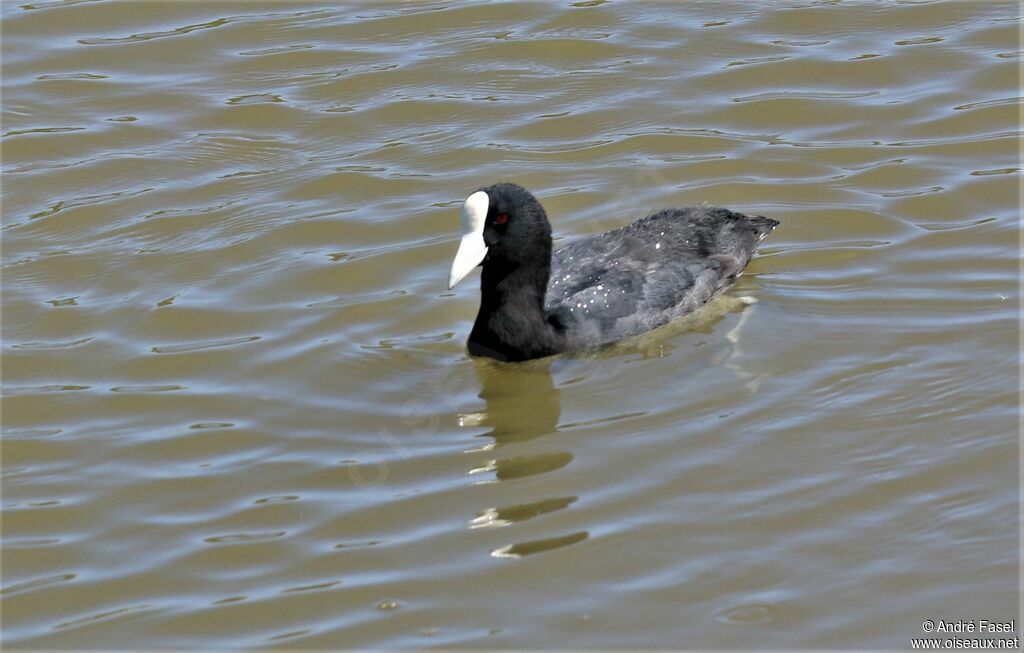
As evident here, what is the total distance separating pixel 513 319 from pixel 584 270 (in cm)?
67

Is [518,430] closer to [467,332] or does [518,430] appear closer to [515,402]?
[515,402]

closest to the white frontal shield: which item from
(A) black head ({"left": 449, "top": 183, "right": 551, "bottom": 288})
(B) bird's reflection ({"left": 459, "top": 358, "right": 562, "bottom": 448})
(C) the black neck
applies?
(A) black head ({"left": 449, "top": 183, "right": 551, "bottom": 288})

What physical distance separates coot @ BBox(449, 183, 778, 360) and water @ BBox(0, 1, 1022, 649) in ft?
0.47

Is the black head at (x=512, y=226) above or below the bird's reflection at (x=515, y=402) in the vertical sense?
above

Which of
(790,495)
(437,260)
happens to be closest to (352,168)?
(437,260)

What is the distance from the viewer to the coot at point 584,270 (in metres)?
6.39

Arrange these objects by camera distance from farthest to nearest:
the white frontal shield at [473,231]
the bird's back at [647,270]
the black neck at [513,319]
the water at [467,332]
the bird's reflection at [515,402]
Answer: the bird's back at [647,270] → the black neck at [513,319] → the white frontal shield at [473,231] → the bird's reflection at [515,402] → the water at [467,332]

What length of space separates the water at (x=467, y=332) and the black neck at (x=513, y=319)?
0.12m

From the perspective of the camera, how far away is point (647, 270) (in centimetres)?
689

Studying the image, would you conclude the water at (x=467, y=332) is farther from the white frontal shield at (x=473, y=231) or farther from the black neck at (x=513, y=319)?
the white frontal shield at (x=473, y=231)

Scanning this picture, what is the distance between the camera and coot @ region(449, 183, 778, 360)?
6395mm

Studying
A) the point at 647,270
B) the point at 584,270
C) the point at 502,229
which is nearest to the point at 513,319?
the point at 502,229

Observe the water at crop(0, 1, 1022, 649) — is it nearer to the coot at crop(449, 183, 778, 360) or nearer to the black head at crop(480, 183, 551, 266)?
the coot at crop(449, 183, 778, 360)

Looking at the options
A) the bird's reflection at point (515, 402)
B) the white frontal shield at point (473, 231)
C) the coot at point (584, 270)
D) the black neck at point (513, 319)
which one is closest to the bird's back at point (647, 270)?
the coot at point (584, 270)
